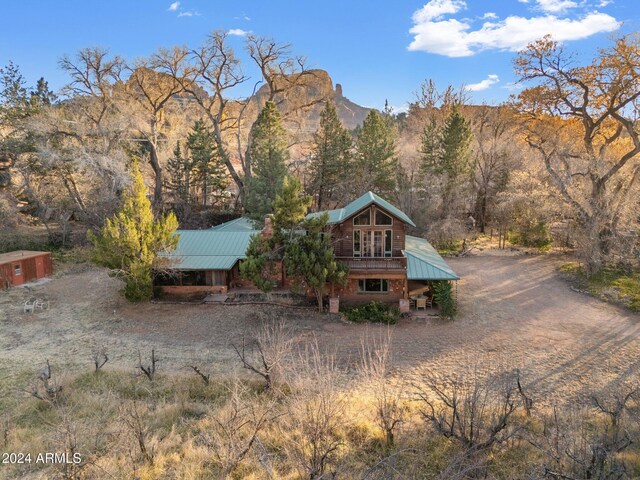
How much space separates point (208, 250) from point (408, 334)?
12005 mm

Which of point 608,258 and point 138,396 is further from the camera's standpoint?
point 608,258

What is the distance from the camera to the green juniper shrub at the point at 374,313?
18656 mm

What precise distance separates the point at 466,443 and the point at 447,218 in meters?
25.9

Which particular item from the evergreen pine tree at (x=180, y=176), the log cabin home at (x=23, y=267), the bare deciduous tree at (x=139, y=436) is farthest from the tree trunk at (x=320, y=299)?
the evergreen pine tree at (x=180, y=176)

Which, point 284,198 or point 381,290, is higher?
point 284,198

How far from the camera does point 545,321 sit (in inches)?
736

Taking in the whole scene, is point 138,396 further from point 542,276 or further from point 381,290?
point 542,276

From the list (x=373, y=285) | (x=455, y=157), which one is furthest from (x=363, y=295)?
(x=455, y=157)

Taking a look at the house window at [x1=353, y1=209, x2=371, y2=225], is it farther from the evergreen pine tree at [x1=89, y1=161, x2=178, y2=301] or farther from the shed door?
the evergreen pine tree at [x1=89, y1=161, x2=178, y2=301]

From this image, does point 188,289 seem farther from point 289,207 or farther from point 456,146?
point 456,146

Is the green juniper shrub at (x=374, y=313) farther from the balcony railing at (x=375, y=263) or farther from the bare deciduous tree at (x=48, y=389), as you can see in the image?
the bare deciduous tree at (x=48, y=389)

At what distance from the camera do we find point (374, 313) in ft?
62.3

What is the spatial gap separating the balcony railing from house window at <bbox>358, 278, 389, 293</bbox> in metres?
0.98

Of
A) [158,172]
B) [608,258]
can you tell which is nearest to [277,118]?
[158,172]
